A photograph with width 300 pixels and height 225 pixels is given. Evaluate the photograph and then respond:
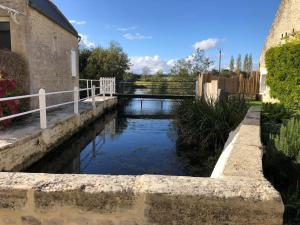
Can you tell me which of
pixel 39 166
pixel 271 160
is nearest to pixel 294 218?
pixel 271 160

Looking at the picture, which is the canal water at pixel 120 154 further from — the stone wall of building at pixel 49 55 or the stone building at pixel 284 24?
the stone building at pixel 284 24

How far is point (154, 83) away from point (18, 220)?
19.4 metres

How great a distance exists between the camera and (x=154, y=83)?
70.7ft

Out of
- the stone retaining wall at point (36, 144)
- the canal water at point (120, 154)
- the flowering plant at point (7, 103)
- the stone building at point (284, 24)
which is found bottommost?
the canal water at point (120, 154)

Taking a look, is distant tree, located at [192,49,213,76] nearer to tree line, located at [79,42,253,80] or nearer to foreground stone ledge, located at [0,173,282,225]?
tree line, located at [79,42,253,80]

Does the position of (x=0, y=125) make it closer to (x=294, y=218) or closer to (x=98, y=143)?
(x=98, y=143)

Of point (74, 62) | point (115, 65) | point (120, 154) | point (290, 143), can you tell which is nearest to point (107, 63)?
point (115, 65)

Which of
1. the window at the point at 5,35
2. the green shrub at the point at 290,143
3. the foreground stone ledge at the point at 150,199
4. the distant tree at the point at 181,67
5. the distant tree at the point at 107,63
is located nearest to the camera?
the foreground stone ledge at the point at 150,199

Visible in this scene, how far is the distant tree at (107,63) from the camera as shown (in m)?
25.5

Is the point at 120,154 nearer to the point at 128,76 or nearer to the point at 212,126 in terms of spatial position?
the point at 212,126

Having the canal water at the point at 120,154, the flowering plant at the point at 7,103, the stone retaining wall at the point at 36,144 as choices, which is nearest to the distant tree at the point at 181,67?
the canal water at the point at 120,154

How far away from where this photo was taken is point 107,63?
26.3m

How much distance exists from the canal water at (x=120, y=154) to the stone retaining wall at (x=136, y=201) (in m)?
3.29

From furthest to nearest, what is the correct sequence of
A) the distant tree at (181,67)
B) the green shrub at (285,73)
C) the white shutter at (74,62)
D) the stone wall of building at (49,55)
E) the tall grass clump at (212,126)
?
1. the distant tree at (181,67)
2. the white shutter at (74,62)
3. the green shrub at (285,73)
4. the stone wall of building at (49,55)
5. the tall grass clump at (212,126)
